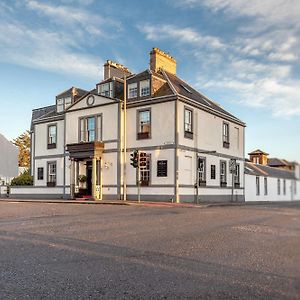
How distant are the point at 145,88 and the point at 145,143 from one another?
4439 mm

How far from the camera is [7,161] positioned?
178 feet

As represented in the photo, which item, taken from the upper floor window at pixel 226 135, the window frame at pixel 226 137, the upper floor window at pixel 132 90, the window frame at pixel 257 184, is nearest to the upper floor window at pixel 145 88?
the upper floor window at pixel 132 90

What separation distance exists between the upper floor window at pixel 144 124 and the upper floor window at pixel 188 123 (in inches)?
107

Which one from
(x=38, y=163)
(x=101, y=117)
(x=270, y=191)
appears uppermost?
(x=101, y=117)

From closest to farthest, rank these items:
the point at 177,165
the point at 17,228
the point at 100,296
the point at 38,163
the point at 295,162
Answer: the point at 295,162 → the point at 100,296 → the point at 17,228 → the point at 177,165 → the point at 38,163

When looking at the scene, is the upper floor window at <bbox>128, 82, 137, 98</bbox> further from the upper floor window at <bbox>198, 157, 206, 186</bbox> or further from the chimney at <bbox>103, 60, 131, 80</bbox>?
the upper floor window at <bbox>198, 157, 206, 186</bbox>

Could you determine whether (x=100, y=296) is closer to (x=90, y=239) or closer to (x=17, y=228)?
(x=90, y=239)

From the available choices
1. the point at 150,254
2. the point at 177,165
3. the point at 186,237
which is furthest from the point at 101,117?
the point at 150,254

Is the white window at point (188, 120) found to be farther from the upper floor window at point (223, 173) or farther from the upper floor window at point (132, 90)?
the upper floor window at point (223, 173)

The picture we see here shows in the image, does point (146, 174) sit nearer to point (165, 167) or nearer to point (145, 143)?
point (165, 167)

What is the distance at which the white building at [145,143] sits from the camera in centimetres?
2859

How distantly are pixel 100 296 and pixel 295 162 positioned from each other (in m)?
2.96

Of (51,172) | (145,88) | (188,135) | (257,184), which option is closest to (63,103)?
(51,172)

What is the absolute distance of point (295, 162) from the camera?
8.22 ft
